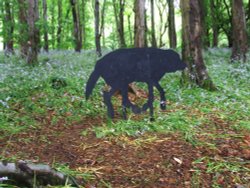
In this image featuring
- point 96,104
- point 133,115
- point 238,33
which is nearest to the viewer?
point 133,115

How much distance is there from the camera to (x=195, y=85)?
8469 mm

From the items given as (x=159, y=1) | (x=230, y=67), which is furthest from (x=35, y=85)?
(x=159, y=1)

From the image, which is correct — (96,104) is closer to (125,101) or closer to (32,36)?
(125,101)

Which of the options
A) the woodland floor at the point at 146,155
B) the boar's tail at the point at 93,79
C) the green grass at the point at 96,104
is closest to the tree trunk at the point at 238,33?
the green grass at the point at 96,104

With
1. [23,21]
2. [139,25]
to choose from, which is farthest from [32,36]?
[139,25]

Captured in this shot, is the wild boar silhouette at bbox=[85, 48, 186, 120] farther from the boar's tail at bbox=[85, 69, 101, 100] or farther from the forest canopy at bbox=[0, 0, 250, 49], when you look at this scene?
the forest canopy at bbox=[0, 0, 250, 49]

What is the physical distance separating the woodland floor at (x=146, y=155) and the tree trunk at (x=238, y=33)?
9475 mm

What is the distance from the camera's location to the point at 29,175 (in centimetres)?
349

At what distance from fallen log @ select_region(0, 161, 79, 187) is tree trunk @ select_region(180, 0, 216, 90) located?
18.6 ft

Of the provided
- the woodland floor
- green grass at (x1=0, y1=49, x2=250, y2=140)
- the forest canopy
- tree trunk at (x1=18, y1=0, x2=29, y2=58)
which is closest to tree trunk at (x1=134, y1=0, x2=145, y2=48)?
the forest canopy

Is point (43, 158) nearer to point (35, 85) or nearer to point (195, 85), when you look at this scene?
point (35, 85)

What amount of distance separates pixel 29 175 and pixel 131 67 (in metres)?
2.98

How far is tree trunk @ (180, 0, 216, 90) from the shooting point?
8469 mm

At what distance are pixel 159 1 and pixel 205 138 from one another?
95.2 ft
